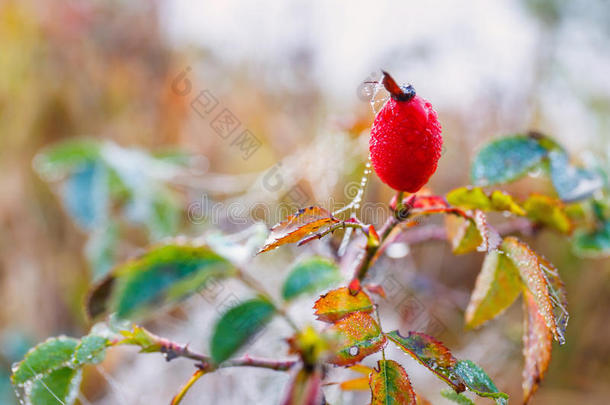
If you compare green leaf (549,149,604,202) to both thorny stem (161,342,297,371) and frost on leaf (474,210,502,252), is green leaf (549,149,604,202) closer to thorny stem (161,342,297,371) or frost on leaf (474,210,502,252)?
frost on leaf (474,210,502,252)

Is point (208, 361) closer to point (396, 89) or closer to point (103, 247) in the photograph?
point (396, 89)

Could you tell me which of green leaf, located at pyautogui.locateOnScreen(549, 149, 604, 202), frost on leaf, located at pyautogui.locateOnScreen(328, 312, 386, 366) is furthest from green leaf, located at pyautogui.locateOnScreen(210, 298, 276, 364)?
green leaf, located at pyautogui.locateOnScreen(549, 149, 604, 202)

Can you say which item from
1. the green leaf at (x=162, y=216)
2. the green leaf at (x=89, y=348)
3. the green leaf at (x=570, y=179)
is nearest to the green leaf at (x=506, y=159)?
the green leaf at (x=570, y=179)

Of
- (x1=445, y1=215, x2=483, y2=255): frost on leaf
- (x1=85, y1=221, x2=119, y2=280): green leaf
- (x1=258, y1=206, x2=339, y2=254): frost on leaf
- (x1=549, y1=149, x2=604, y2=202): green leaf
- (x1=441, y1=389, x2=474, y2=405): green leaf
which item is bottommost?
(x1=549, y1=149, x2=604, y2=202): green leaf

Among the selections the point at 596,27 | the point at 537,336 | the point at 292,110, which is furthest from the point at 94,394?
the point at 596,27

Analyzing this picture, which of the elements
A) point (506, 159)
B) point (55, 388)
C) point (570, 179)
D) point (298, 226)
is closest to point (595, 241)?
point (570, 179)

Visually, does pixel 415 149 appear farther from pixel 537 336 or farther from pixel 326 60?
pixel 326 60

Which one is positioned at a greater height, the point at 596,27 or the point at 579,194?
the point at 579,194

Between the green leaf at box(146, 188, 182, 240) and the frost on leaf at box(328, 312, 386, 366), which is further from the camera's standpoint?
the green leaf at box(146, 188, 182, 240)
